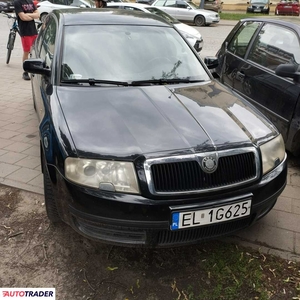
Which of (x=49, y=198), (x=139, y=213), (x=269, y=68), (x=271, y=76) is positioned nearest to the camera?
(x=139, y=213)

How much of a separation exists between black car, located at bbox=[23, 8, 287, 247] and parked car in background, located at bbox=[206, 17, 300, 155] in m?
1.04

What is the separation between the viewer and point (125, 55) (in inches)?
134

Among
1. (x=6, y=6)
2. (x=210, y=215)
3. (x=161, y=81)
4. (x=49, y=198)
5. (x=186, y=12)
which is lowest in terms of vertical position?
(x=6, y=6)

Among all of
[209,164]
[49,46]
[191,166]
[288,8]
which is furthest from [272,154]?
[288,8]

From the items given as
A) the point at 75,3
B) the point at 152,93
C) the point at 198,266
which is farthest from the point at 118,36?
the point at 75,3

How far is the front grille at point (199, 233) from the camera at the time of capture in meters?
2.32

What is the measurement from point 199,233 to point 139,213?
465mm

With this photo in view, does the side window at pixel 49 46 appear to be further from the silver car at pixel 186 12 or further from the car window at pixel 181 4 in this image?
the car window at pixel 181 4

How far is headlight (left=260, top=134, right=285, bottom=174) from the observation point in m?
2.53

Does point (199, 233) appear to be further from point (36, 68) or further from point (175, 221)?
point (36, 68)

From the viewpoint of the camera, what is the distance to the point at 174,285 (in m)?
2.43

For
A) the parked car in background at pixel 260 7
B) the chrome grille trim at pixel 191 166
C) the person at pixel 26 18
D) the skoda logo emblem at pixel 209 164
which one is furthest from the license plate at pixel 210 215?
the parked car in background at pixel 260 7

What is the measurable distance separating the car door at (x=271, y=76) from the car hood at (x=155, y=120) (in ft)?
3.55

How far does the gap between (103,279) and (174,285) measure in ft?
1.57
